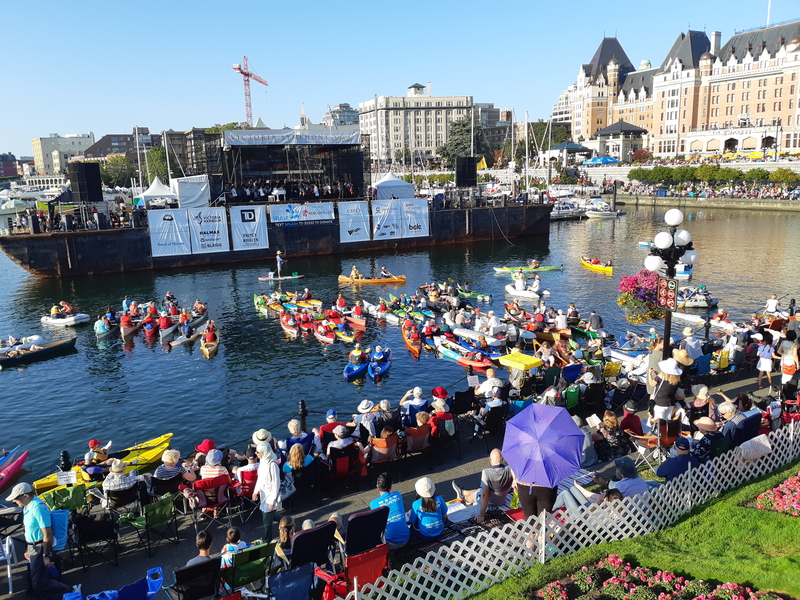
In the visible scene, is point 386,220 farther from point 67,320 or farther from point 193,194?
point 67,320

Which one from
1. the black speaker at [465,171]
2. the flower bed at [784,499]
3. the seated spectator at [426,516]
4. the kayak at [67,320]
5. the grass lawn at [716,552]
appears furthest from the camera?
the black speaker at [465,171]

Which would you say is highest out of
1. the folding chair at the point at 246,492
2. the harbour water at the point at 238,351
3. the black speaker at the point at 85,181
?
the black speaker at the point at 85,181

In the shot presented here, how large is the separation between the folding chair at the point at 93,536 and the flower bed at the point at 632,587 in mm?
6699

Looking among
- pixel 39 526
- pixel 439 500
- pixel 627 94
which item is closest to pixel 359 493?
pixel 439 500

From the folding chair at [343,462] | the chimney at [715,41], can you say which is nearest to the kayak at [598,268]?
the folding chair at [343,462]

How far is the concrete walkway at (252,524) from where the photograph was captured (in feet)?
29.7

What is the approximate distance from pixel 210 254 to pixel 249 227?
394 centimetres

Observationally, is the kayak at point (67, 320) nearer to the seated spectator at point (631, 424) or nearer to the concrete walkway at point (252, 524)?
the concrete walkway at point (252, 524)

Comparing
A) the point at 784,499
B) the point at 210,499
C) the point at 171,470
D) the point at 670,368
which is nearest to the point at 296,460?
the point at 210,499

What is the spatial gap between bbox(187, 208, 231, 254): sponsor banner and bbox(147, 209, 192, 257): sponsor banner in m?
0.55

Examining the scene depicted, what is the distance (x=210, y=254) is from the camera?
4875cm

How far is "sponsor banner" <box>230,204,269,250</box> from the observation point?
161 feet

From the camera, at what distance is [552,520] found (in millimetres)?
8086

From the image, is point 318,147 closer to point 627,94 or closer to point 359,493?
point 359,493
